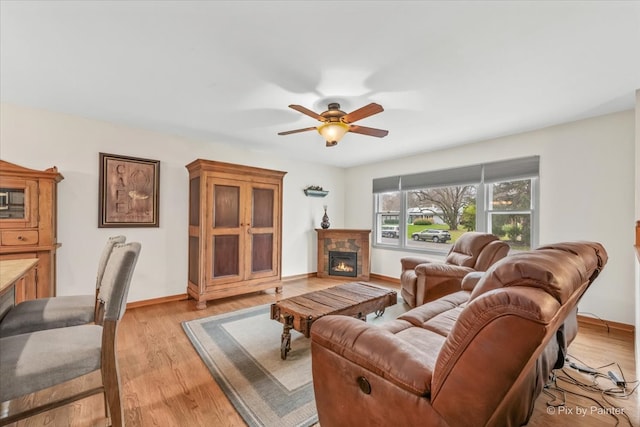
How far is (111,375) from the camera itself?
1336 millimetres

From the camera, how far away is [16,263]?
1818 mm

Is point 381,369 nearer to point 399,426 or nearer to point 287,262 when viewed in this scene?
point 399,426

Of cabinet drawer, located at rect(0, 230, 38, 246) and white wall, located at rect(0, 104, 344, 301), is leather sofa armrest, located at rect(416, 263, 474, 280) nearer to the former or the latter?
white wall, located at rect(0, 104, 344, 301)

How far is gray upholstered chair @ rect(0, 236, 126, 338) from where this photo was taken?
1.59 meters

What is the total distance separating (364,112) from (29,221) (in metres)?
3.31

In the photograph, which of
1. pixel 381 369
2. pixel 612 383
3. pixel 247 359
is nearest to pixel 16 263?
pixel 247 359

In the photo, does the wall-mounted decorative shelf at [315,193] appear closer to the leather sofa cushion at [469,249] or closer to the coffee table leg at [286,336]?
the leather sofa cushion at [469,249]

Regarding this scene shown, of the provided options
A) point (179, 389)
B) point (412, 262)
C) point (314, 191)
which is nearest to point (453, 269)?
point (412, 262)

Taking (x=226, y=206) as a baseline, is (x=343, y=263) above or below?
below

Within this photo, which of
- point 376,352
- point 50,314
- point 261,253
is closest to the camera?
point 376,352

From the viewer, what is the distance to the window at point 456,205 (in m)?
3.61

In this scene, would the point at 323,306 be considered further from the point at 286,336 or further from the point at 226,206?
the point at 226,206

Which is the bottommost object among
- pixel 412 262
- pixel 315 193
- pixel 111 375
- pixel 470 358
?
pixel 111 375

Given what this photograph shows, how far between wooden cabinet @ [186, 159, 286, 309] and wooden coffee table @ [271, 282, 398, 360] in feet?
4.88
